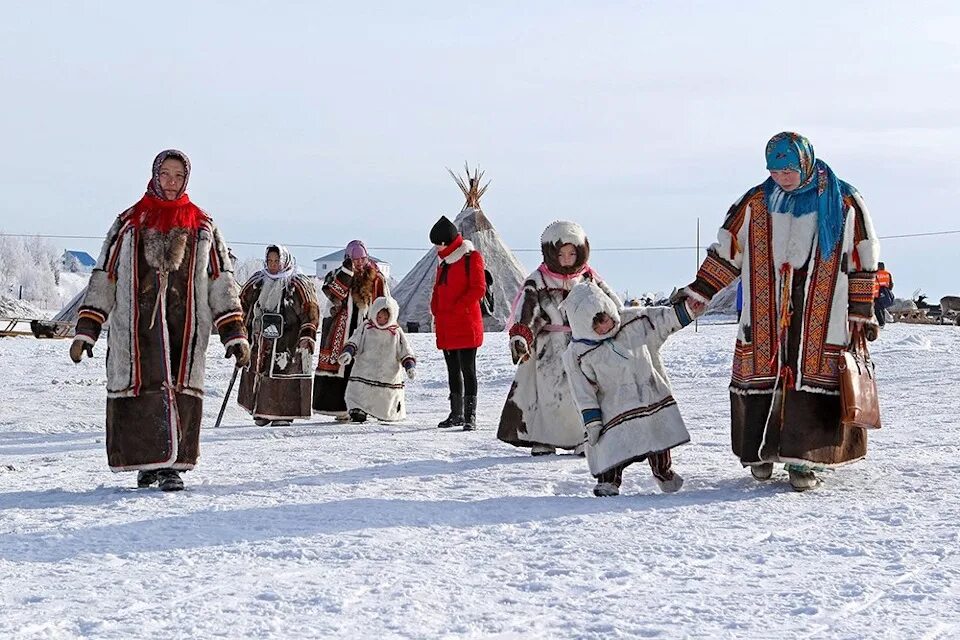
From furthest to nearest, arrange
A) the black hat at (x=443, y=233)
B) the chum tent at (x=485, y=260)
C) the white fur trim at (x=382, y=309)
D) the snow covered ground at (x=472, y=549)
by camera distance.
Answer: the chum tent at (x=485, y=260) → the white fur trim at (x=382, y=309) → the black hat at (x=443, y=233) → the snow covered ground at (x=472, y=549)

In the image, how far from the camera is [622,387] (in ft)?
18.7

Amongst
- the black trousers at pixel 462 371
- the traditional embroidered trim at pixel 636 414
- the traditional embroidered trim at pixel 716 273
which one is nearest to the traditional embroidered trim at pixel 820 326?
the traditional embroidered trim at pixel 716 273

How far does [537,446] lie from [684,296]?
196 centimetres

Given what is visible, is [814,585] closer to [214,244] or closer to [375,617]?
[375,617]

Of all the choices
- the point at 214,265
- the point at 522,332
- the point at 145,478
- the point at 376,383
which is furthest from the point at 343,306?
the point at 145,478

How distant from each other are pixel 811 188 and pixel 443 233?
4838 millimetres

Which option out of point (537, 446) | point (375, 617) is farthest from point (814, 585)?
point (537, 446)

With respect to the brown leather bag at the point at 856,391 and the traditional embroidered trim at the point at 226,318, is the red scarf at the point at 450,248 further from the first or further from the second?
the brown leather bag at the point at 856,391

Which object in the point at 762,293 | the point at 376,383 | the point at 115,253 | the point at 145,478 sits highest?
the point at 115,253

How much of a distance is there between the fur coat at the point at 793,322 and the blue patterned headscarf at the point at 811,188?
0.04m

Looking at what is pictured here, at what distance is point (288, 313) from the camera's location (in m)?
10.7

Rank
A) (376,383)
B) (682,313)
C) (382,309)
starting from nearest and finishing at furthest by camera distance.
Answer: (682,313)
(376,383)
(382,309)

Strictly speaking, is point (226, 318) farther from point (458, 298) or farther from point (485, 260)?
point (485, 260)

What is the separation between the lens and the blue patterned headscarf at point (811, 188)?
5.67m
